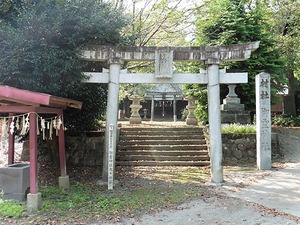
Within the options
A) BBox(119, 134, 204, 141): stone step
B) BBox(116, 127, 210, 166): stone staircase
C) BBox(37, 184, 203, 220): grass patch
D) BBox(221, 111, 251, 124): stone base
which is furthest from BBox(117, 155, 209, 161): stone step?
BBox(221, 111, 251, 124): stone base

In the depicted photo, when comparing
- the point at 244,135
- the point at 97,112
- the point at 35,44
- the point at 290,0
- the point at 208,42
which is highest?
the point at 290,0

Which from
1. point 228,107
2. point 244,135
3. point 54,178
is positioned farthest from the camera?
point 228,107

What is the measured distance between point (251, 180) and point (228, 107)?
6.17 m

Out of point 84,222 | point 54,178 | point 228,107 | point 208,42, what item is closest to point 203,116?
point 228,107

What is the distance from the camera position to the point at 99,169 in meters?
10.9

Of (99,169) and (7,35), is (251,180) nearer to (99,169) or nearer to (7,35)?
(99,169)

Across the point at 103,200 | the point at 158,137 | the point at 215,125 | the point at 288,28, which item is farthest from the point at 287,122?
the point at 103,200

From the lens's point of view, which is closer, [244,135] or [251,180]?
[251,180]

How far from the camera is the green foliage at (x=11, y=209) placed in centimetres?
574

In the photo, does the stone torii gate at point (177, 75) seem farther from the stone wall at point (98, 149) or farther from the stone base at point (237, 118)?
the stone base at point (237, 118)

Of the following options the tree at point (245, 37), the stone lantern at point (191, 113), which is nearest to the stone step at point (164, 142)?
the stone lantern at point (191, 113)

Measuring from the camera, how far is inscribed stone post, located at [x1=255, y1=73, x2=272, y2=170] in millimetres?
10531

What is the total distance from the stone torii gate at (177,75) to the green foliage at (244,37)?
654 centimetres

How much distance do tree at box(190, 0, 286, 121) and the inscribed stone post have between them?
400cm
